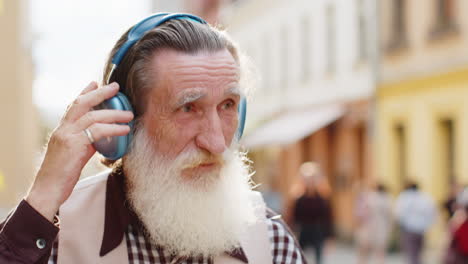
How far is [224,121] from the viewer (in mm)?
2273

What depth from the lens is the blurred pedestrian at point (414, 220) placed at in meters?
13.4

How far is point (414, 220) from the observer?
1337cm

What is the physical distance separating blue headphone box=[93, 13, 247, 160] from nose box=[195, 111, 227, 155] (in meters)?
0.14

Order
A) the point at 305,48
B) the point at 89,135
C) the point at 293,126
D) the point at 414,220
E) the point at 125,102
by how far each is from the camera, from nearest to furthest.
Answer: the point at 89,135 → the point at 125,102 → the point at 414,220 → the point at 293,126 → the point at 305,48

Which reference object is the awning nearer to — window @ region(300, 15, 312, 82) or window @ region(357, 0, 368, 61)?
window @ region(300, 15, 312, 82)

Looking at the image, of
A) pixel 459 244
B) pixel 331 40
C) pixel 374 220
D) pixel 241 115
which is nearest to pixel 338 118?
pixel 331 40

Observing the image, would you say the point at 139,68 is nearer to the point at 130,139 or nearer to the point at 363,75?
the point at 130,139

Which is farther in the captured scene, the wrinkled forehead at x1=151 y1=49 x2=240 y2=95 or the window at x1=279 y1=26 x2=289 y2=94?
the window at x1=279 y1=26 x2=289 y2=94

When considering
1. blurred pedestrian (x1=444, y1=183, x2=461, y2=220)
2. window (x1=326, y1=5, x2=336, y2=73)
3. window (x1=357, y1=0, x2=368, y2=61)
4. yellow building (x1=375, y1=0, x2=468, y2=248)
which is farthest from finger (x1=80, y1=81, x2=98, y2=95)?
window (x1=326, y1=5, x2=336, y2=73)

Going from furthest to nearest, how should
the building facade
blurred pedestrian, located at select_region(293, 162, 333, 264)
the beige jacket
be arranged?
the building facade
blurred pedestrian, located at select_region(293, 162, 333, 264)
the beige jacket

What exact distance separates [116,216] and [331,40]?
77.2ft

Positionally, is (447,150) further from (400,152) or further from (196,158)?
(196,158)

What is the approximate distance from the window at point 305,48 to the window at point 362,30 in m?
4.91

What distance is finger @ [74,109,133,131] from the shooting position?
204 centimetres
